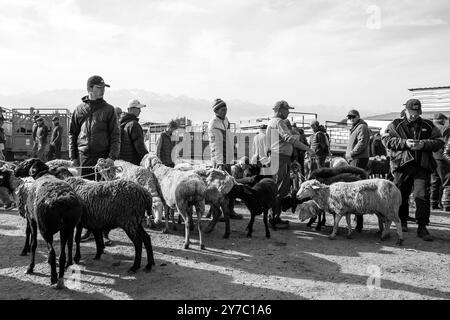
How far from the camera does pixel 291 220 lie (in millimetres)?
8336

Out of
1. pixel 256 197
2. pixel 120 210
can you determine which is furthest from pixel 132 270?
pixel 256 197

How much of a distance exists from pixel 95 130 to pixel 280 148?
3424mm

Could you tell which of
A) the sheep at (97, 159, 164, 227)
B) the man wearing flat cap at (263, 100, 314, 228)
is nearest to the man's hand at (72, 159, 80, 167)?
the sheep at (97, 159, 164, 227)

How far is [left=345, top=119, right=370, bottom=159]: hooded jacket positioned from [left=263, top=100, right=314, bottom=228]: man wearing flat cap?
163cm

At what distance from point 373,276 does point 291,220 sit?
3.60m

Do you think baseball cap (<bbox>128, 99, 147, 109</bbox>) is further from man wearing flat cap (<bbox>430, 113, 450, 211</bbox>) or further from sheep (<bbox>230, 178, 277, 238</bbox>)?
man wearing flat cap (<bbox>430, 113, 450, 211</bbox>)

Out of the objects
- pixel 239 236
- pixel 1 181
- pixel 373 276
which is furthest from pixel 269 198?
pixel 1 181

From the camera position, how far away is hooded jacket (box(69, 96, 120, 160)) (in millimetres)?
6074

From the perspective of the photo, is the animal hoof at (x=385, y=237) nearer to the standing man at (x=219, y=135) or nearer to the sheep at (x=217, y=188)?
the sheep at (x=217, y=188)

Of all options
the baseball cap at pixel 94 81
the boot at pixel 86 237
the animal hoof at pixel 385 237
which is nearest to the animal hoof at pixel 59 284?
the boot at pixel 86 237

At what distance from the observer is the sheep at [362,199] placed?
643cm

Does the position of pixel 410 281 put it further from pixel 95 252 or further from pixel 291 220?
pixel 95 252

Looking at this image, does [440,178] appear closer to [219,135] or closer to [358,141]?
[358,141]
